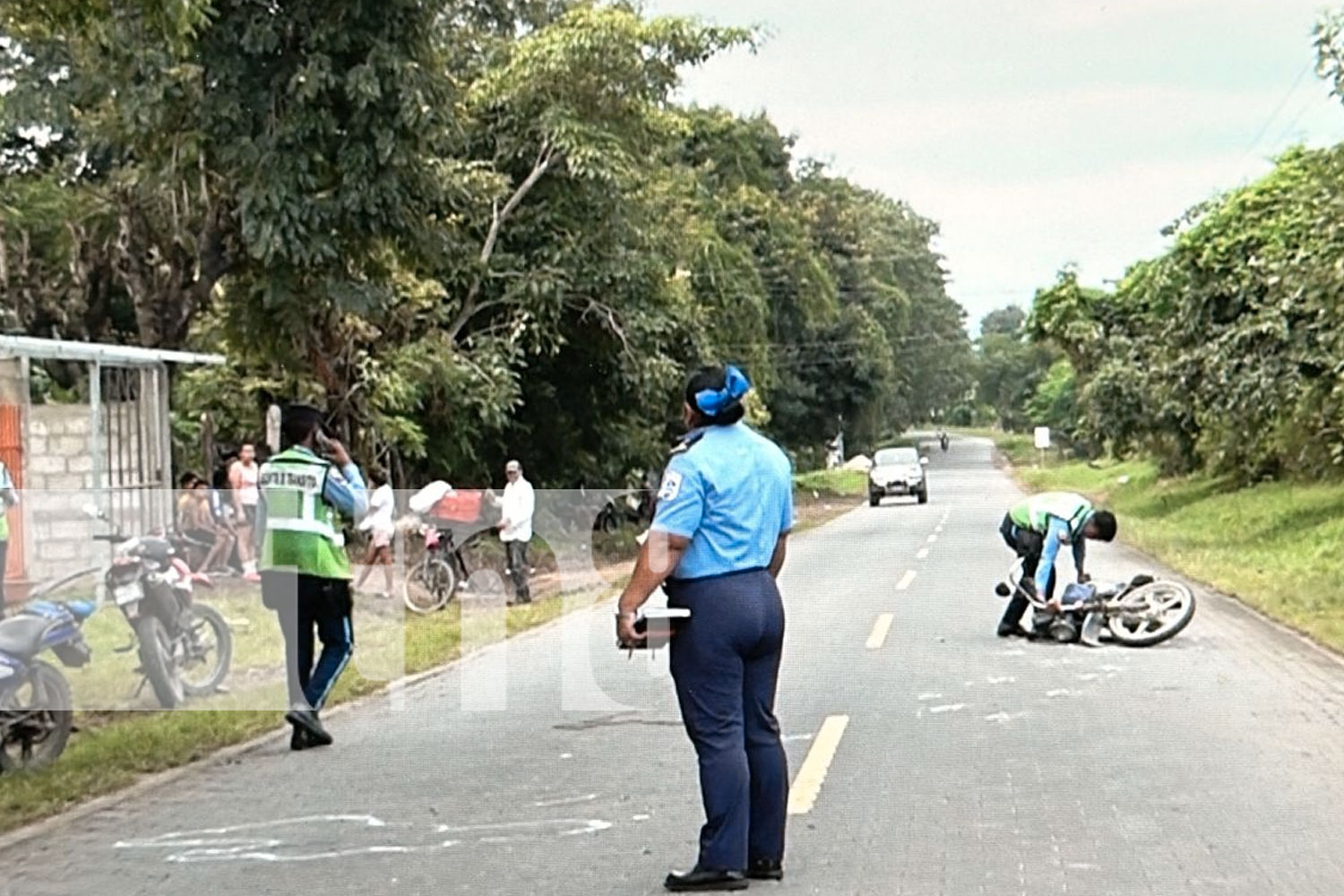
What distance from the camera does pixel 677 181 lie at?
3772 cm

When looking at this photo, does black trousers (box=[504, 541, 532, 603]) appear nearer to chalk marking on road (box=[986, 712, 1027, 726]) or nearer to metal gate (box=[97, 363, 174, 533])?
metal gate (box=[97, 363, 174, 533])

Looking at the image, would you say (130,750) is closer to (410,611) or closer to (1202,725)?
(1202,725)

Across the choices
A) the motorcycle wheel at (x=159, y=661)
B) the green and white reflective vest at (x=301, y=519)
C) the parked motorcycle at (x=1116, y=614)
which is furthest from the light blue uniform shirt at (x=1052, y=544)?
the motorcycle wheel at (x=159, y=661)

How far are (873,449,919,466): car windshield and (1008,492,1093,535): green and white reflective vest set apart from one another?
38.2m

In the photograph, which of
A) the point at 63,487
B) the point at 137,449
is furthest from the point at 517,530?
the point at 63,487

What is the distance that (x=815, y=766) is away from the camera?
30.1ft

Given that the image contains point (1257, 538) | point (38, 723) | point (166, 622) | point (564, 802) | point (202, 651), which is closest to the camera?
point (564, 802)

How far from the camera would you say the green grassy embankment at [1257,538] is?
18320 millimetres

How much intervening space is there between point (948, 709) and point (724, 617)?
5130 millimetres

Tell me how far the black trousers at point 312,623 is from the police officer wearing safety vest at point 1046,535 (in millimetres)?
6826

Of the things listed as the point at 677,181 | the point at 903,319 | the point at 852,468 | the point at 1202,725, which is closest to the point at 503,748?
the point at 1202,725

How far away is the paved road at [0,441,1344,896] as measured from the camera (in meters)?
6.92

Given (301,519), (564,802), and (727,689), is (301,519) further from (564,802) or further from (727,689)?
(727,689)

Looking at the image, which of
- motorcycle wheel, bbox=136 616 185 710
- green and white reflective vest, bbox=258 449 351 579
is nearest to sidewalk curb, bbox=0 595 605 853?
motorcycle wheel, bbox=136 616 185 710
